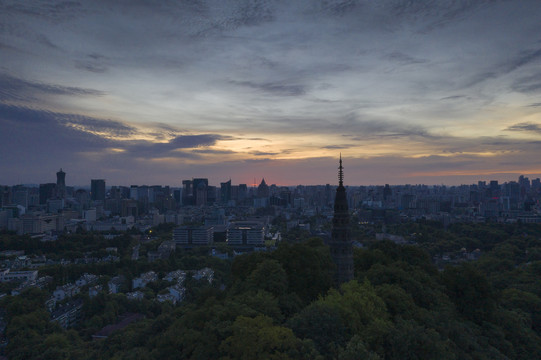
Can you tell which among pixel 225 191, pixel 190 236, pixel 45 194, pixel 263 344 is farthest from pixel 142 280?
pixel 225 191

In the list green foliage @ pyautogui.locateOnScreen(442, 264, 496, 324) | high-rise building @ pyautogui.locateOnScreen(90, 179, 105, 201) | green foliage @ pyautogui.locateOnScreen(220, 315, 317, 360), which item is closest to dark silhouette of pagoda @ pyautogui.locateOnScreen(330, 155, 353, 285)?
green foliage @ pyautogui.locateOnScreen(442, 264, 496, 324)

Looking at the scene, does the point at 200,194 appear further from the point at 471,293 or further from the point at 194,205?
the point at 471,293

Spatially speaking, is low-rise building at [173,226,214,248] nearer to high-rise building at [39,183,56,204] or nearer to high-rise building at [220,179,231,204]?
high-rise building at [39,183,56,204]

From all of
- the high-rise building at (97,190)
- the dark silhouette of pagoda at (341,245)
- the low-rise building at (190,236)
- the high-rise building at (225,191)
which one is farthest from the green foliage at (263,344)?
the high-rise building at (97,190)

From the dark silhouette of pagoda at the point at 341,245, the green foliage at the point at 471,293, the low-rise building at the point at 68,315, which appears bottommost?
the low-rise building at the point at 68,315

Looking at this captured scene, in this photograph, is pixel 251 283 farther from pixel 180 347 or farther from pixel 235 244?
pixel 235 244

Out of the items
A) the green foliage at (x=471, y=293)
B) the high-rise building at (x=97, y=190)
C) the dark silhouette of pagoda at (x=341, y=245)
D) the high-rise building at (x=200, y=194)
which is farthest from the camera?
the high-rise building at (x=97, y=190)

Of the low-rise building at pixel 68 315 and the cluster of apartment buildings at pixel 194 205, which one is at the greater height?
the cluster of apartment buildings at pixel 194 205

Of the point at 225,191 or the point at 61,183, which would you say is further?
the point at 225,191

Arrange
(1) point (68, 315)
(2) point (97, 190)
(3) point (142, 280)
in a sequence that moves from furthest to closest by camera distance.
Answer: (2) point (97, 190), (3) point (142, 280), (1) point (68, 315)

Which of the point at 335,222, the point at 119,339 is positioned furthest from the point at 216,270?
the point at 335,222

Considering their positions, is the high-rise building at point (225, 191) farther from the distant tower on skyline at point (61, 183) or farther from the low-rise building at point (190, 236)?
the low-rise building at point (190, 236)
